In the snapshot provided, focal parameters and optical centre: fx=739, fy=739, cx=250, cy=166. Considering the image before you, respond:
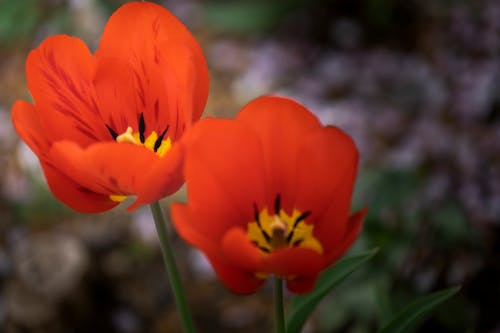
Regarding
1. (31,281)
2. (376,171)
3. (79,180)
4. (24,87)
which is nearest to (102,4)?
(24,87)

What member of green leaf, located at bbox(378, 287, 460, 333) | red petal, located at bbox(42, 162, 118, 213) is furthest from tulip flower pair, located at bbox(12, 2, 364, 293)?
green leaf, located at bbox(378, 287, 460, 333)

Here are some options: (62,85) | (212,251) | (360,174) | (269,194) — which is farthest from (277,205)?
(360,174)

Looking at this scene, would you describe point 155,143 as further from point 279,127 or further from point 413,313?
point 413,313

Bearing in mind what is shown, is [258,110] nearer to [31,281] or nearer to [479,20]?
[31,281]

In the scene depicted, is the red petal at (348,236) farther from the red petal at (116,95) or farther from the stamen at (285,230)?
the red petal at (116,95)

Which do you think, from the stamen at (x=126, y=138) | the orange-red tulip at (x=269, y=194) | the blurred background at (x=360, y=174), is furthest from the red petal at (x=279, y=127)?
the blurred background at (x=360, y=174)

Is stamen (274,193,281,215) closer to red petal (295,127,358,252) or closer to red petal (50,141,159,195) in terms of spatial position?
red petal (295,127,358,252)

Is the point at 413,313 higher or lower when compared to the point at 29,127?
lower
